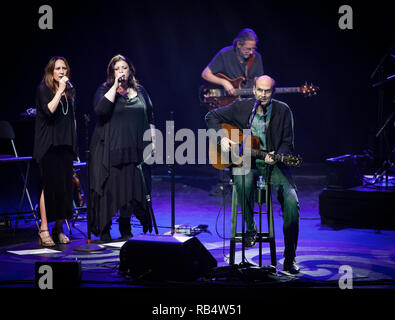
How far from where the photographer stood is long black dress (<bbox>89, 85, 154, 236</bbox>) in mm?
5340

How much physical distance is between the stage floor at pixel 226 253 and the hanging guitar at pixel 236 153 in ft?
2.79

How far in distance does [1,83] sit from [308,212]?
5.27m

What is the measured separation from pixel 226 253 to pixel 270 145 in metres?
1.09

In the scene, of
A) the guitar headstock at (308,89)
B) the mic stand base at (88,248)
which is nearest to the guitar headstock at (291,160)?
the mic stand base at (88,248)

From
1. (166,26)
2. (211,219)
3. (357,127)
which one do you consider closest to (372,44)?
(357,127)

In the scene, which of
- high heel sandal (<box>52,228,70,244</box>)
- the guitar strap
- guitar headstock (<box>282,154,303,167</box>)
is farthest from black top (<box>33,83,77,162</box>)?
the guitar strap

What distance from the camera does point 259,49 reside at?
10.1 meters

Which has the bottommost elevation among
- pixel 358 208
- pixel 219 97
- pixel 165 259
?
pixel 165 259

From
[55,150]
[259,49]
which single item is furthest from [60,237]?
[259,49]

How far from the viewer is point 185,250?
3922 millimetres

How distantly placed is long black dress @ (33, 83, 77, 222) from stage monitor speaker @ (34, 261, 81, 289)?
5.16 feet

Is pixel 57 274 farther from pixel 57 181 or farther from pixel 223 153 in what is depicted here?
pixel 223 153

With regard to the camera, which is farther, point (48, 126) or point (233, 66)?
point (233, 66)

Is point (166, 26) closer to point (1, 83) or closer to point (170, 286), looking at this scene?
point (1, 83)
